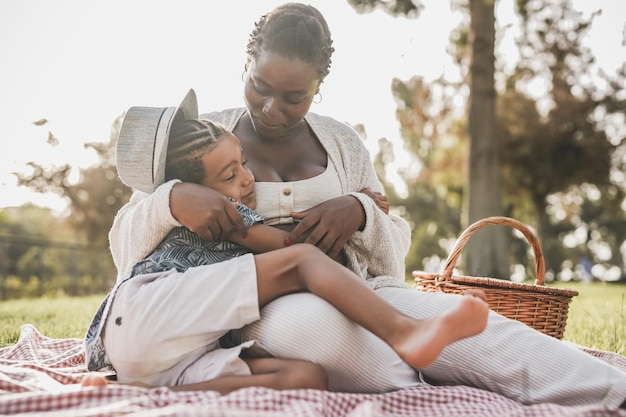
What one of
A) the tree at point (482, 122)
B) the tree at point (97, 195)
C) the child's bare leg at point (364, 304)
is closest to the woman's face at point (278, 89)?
the child's bare leg at point (364, 304)

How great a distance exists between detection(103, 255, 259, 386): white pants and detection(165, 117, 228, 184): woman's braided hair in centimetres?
54

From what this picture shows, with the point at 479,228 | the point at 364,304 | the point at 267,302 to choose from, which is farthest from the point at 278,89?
the point at 479,228

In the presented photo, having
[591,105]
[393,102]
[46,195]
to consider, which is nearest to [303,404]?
[46,195]

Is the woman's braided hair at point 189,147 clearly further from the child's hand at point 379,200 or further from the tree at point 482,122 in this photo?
the tree at point 482,122

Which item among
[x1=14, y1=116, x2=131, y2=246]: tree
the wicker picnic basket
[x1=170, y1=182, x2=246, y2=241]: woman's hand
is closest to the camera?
[x1=170, y1=182, x2=246, y2=241]: woman's hand

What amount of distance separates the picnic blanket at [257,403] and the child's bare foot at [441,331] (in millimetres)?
201

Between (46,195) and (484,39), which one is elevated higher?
(484,39)

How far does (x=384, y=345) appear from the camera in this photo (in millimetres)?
2338

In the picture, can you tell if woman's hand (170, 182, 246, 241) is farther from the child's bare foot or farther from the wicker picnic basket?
the wicker picnic basket

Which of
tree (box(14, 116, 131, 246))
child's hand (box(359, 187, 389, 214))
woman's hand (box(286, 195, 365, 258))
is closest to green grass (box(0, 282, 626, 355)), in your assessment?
child's hand (box(359, 187, 389, 214))

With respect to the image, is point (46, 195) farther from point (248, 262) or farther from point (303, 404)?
point (303, 404)

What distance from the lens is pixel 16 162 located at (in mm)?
5004

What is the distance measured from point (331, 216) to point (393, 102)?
1051 cm

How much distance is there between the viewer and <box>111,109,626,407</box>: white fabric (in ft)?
6.97
